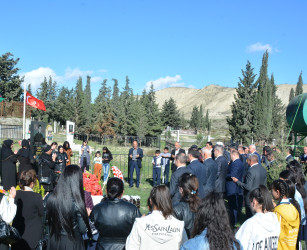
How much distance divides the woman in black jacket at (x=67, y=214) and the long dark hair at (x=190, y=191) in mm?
1242

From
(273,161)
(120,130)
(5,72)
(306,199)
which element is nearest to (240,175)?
(306,199)

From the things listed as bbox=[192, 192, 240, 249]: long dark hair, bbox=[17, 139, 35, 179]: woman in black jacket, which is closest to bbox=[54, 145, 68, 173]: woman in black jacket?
bbox=[17, 139, 35, 179]: woman in black jacket

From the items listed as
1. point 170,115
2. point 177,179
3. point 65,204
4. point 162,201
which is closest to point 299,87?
point 170,115

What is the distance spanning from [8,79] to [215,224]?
41.5 m

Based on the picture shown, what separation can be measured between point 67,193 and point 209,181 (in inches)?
168

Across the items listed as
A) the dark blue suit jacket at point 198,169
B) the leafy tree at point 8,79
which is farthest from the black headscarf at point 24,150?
the leafy tree at point 8,79

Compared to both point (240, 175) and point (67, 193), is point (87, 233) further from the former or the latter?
point (240, 175)

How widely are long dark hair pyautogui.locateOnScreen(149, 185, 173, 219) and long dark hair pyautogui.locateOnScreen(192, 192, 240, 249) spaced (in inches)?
19.9

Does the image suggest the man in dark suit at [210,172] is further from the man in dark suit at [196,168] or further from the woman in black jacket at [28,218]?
the woman in black jacket at [28,218]

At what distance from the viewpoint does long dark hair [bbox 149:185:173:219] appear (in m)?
3.12

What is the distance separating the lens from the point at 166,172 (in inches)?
484

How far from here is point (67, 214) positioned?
11.0 feet

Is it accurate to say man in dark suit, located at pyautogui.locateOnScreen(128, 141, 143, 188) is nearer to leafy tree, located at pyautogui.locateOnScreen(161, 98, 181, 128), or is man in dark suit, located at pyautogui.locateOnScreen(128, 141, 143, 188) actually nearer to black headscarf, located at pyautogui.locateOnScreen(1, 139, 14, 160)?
black headscarf, located at pyautogui.locateOnScreen(1, 139, 14, 160)

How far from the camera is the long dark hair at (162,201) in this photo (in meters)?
3.12
